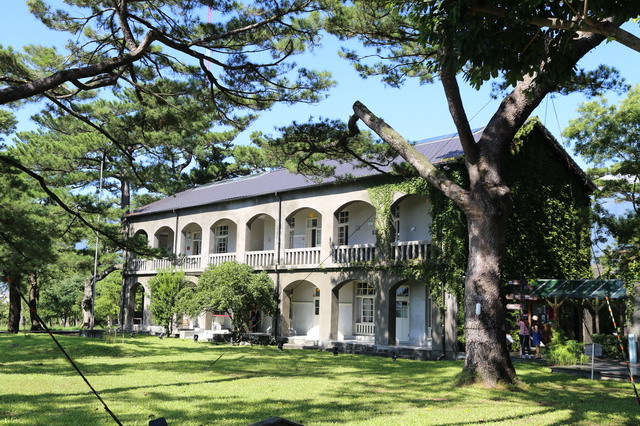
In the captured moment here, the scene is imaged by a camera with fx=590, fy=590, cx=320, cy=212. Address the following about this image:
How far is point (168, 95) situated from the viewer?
1236 cm

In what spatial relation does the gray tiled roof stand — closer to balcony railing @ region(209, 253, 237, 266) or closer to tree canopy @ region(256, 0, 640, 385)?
balcony railing @ region(209, 253, 237, 266)

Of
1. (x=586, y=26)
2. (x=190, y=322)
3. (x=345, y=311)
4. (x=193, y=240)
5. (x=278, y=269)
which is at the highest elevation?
(x=193, y=240)

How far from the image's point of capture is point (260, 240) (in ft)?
101

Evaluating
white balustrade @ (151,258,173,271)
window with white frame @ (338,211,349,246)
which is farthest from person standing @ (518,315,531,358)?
white balustrade @ (151,258,173,271)

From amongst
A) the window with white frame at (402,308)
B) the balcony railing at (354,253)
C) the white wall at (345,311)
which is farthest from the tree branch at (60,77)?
the white wall at (345,311)

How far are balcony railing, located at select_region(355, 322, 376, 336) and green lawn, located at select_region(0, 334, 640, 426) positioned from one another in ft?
27.0

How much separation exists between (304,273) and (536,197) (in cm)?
968

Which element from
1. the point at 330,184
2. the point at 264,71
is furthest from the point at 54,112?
the point at 330,184

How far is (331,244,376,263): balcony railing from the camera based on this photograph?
22656mm

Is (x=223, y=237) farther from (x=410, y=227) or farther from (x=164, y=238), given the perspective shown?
(x=410, y=227)

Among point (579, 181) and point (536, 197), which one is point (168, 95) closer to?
point (536, 197)

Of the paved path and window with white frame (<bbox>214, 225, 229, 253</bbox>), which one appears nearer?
the paved path

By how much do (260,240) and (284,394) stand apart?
2081 cm

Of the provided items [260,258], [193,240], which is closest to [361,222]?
[260,258]
